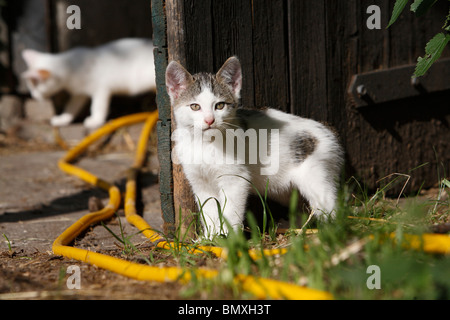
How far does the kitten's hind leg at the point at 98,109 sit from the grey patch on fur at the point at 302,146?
12.7ft

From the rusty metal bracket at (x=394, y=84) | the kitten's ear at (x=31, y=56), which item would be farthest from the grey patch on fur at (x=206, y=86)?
the kitten's ear at (x=31, y=56)

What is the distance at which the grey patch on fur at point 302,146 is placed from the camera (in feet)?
10.2

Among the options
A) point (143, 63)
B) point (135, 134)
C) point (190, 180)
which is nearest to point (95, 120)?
point (135, 134)

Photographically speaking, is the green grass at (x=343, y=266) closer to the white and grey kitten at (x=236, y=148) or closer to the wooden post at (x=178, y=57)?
the white and grey kitten at (x=236, y=148)

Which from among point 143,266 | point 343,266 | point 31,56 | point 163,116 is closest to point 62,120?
point 31,56

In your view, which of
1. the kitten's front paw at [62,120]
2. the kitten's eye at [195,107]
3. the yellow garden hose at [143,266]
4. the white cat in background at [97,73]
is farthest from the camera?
the kitten's front paw at [62,120]

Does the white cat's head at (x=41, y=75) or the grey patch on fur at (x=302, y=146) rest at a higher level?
the white cat's head at (x=41, y=75)

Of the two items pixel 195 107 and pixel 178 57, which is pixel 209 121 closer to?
pixel 195 107

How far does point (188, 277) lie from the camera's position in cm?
214

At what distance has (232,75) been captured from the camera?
299 centimetres

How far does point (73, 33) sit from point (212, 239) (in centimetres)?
519

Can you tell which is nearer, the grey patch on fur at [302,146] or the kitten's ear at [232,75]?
the kitten's ear at [232,75]

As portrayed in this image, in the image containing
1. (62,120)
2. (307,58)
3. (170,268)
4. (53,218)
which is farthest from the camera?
(62,120)

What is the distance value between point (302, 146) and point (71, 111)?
4.37 meters
